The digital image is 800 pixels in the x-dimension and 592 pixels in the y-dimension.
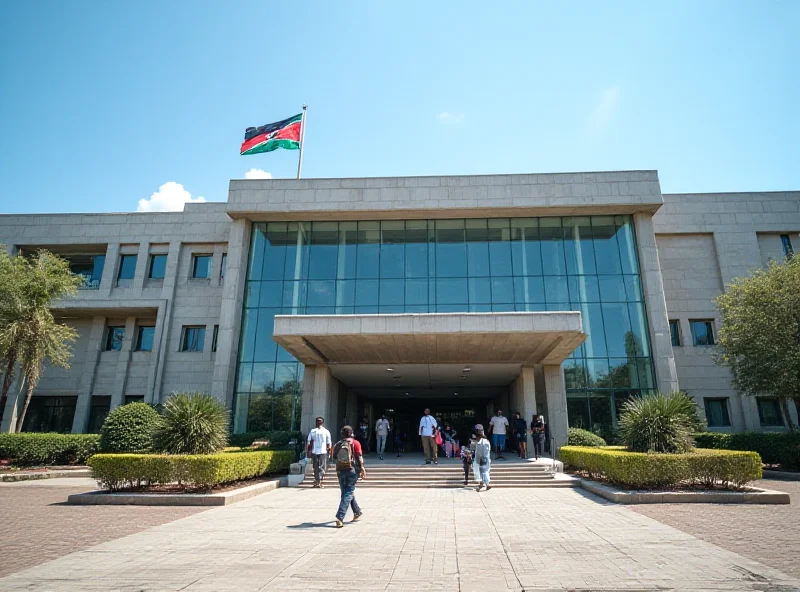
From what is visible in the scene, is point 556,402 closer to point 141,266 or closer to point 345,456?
point 345,456

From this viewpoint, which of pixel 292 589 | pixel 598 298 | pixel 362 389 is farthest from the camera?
pixel 362 389

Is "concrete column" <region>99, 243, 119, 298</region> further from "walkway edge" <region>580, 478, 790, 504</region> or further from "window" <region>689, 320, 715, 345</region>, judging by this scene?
"window" <region>689, 320, 715, 345</region>

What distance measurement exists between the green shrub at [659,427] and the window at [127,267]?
2498 cm

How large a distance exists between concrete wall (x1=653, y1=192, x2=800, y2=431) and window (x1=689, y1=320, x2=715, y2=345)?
0.33 m

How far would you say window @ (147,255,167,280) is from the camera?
26016mm

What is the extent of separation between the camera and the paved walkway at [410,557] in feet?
16.9

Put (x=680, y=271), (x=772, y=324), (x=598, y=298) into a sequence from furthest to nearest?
1. (x=680, y=271)
2. (x=598, y=298)
3. (x=772, y=324)

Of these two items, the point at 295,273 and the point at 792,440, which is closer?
the point at 792,440

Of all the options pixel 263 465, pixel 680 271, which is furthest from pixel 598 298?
pixel 263 465

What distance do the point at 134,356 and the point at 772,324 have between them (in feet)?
94.7

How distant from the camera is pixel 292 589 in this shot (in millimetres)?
4938

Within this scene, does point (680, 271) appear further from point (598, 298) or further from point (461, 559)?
point (461, 559)

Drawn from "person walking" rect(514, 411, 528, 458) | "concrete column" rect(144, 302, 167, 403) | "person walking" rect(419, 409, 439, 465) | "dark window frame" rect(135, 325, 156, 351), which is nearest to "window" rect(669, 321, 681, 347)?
"person walking" rect(514, 411, 528, 458)

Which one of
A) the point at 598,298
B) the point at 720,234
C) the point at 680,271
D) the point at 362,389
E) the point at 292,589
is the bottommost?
the point at 292,589
